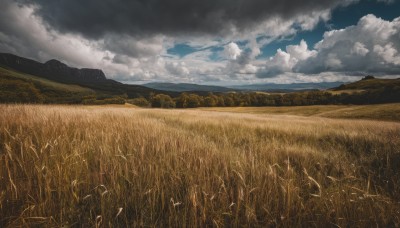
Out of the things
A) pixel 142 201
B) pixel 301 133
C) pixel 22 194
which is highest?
pixel 22 194

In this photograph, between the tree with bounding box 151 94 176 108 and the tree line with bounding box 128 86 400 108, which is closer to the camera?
the tree line with bounding box 128 86 400 108

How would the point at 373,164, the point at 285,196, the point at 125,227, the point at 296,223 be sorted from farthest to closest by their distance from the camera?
the point at 373,164
the point at 285,196
the point at 296,223
the point at 125,227

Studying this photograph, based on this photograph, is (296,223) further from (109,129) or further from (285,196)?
(109,129)

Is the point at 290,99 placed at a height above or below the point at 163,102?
above

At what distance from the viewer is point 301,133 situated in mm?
6941

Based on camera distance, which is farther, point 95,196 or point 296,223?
point 95,196

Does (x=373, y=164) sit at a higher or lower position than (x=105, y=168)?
lower

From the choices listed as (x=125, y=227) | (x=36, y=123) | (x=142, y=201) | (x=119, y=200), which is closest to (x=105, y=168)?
(x=119, y=200)

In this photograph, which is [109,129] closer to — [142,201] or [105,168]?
[105,168]

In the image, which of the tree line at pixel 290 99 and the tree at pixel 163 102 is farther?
the tree at pixel 163 102

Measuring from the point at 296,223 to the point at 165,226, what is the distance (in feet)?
3.57

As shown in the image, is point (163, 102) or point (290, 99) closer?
point (290, 99)

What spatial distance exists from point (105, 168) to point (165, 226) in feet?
3.25

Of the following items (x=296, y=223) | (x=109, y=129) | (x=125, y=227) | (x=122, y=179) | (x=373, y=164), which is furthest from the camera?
(x=109, y=129)
